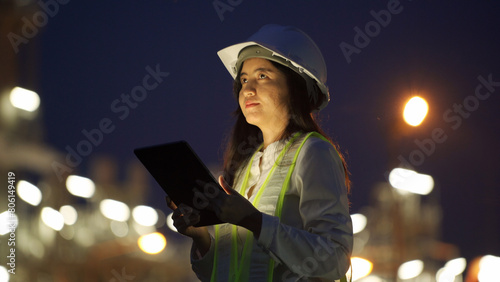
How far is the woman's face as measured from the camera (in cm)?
250

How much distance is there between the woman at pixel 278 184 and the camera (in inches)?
78.3

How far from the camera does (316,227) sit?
80.8 inches

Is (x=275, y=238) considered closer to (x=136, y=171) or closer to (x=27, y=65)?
(x=27, y=65)

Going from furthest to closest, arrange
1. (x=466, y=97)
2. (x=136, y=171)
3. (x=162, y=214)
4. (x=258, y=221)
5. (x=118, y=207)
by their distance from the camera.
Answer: (x=136, y=171) → (x=118, y=207) → (x=162, y=214) → (x=466, y=97) → (x=258, y=221)

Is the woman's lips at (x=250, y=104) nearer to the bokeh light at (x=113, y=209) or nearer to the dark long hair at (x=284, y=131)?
the dark long hair at (x=284, y=131)

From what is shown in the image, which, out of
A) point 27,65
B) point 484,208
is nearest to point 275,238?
point 484,208

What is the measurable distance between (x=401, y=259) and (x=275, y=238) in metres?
5.46

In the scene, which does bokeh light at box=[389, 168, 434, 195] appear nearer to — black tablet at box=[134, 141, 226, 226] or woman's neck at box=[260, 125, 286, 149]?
woman's neck at box=[260, 125, 286, 149]

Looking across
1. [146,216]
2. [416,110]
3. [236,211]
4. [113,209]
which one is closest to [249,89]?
[236,211]

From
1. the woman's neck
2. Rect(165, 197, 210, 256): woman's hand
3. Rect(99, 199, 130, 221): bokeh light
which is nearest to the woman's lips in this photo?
the woman's neck

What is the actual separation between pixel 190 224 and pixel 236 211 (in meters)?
Answer: 0.28

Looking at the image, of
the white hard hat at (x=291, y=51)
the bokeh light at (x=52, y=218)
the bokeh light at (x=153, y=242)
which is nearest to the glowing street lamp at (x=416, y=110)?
the white hard hat at (x=291, y=51)

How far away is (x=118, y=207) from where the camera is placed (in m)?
24.4

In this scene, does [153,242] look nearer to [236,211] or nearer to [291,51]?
[291,51]
